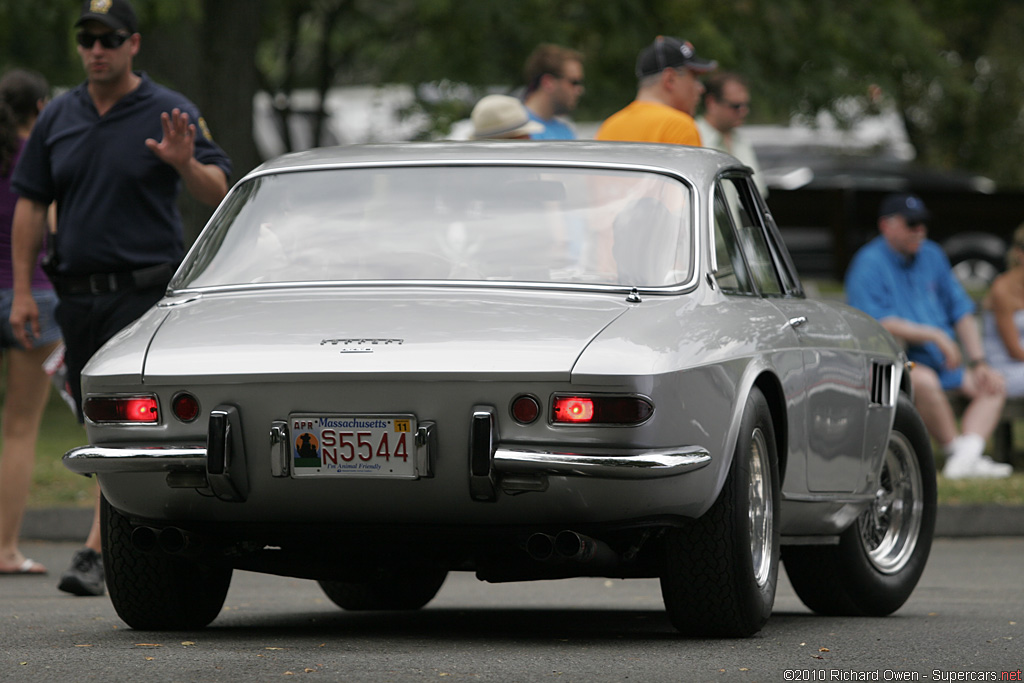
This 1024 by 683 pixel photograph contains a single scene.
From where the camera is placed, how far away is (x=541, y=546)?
5551 mm

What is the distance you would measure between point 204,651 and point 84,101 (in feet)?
9.40

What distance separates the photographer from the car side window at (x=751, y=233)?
670 centimetres

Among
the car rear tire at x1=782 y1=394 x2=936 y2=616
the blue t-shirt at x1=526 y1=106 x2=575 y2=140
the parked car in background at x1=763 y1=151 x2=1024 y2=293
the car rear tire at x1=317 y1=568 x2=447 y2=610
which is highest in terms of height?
the blue t-shirt at x1=526 y1=106 x2=575 y2=140

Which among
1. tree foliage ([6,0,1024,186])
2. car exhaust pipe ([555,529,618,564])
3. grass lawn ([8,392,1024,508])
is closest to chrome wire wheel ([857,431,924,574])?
car exhaust pipe ([555,529,618,564])

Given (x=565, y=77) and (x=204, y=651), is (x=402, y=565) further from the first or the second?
(x=565, y=77)

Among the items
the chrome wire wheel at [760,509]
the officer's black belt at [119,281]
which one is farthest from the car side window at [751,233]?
the officer's black belt at [119,281]

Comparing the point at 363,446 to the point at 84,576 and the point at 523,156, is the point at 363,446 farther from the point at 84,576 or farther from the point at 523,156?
the point at 84,576

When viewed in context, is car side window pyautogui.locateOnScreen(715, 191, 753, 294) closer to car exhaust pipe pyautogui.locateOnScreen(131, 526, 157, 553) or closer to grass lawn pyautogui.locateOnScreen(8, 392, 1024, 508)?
car exhaust pipe pyautogui.locateOnScreen(131, 526, 157, 553)

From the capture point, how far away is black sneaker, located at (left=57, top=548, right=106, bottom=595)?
7.63 m

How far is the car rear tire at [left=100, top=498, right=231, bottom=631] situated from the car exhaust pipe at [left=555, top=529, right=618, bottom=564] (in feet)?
3.81

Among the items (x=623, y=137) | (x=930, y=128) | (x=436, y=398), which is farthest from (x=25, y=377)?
(x=930, y=128)

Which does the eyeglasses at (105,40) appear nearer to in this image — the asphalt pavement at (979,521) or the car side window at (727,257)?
the car side window at (727,257)

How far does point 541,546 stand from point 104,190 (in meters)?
2.72

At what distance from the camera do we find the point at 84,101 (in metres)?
7.61
